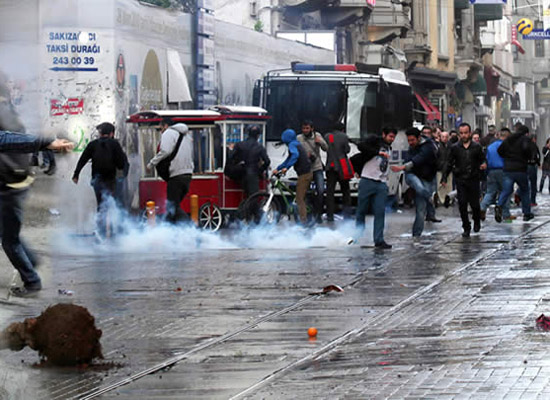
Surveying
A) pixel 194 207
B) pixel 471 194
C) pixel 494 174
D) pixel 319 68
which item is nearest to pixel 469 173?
pixel 471 194

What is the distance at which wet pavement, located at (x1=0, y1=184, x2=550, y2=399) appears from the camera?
7.11 meters

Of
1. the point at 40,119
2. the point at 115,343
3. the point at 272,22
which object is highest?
the point at 272,22

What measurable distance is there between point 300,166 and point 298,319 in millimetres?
10588

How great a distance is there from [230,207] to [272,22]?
57.5 feet

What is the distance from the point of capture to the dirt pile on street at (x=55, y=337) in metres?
7.80

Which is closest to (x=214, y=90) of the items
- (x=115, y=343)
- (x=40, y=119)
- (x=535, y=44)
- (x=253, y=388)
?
(x=40, y=119)

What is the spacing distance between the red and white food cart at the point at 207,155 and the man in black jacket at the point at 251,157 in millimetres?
346

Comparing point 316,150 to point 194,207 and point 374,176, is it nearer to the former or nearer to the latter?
point 194,207

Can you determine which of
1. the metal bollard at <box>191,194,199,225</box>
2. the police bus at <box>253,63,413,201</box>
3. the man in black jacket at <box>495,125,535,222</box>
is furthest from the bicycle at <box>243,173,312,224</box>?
the police bus at <box>253,63,413,201</box>

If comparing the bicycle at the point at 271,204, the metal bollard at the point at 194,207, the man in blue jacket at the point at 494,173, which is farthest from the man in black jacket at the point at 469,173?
the metal bollard at the point at 194,207

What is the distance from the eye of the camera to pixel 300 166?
2039 cm

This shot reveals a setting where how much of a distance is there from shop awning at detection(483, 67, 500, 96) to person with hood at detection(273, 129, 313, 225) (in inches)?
1820

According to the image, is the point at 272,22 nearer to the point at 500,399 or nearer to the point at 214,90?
the point at 214,90

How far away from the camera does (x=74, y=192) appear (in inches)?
846
